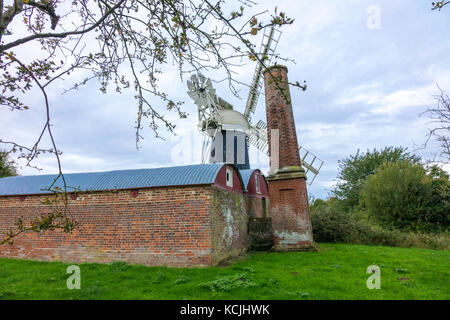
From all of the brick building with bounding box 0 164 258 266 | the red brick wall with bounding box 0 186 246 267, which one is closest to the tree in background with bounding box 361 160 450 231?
the brick building with bounding box 0 164 258 266

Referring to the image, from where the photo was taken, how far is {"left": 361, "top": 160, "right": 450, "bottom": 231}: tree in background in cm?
2002

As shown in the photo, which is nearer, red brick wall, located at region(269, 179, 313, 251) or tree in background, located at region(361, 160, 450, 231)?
red brick wall, located at region(269, 179, 313, 251)

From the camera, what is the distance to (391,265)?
10.2 meters

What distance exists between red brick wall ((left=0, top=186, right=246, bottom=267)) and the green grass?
0.62 meters

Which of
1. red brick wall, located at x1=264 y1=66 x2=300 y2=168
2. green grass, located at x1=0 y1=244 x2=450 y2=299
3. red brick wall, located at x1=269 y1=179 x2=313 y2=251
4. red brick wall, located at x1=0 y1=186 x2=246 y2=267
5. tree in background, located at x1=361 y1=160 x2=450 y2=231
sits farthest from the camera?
tree in background, located at x1=361 y1=160 x2=450 y2=231

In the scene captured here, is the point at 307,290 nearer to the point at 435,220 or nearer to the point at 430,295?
the point at 430,295

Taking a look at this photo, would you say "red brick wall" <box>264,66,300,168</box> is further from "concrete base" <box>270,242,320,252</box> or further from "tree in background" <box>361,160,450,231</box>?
"tree in background" <box>361,160,450,231</box>

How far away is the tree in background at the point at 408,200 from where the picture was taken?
2002 cm

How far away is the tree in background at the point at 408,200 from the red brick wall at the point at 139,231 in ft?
47.4

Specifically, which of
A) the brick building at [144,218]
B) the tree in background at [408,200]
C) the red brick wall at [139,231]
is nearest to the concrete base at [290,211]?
the brick building at [144,218]

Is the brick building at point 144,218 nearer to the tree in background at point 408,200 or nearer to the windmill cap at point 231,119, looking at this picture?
the windmill cap at point 231,119

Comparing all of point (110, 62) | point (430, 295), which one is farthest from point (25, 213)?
point (430, 295)

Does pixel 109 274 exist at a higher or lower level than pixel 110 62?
lower
